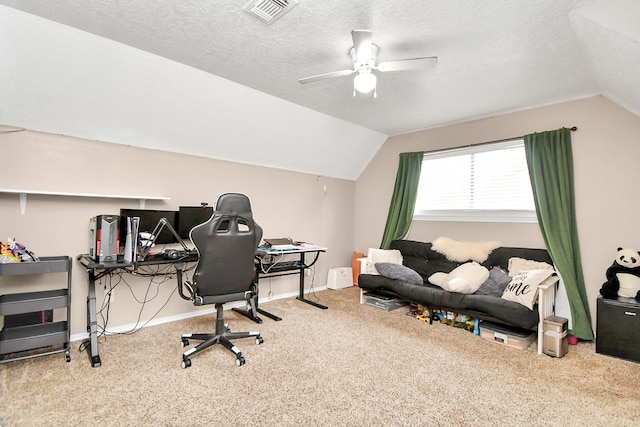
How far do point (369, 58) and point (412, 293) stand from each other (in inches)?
101

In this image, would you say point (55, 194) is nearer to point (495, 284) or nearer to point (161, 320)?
point (161, 320)

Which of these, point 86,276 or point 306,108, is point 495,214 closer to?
point 306,108

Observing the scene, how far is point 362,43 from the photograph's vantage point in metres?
2.15

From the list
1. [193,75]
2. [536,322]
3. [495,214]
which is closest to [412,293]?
[536,322]

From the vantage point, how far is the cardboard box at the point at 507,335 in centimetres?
294

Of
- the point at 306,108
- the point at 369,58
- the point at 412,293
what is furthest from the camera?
the point at 306,108

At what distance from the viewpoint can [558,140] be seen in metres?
3.43

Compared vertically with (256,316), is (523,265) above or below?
above

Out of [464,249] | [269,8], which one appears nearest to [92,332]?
[269,8]

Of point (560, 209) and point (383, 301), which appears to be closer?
point (560, 209)

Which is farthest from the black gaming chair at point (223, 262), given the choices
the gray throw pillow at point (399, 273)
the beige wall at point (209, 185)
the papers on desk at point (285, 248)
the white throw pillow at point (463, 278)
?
the white throw pillow at point (463, 278)

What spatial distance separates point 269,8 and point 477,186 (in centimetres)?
340

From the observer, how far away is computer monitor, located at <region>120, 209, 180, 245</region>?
10.0 feet

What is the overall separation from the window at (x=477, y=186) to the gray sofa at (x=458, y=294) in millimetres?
486
